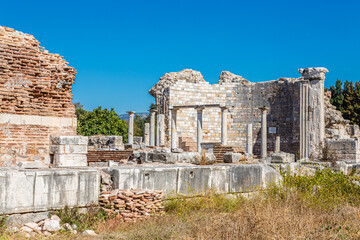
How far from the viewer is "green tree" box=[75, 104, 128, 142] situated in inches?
1422

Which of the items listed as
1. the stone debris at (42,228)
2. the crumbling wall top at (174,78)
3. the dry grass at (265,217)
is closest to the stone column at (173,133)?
the crumbling wall top at (174,78)

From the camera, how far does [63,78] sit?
1102 centimetres

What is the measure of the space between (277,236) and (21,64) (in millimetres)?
7971

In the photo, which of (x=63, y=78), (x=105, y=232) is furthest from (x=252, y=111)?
(x=105, y=232)

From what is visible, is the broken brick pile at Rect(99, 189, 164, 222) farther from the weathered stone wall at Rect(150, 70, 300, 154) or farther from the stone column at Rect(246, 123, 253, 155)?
the weathered stone wall at Rect(150, 70, 300, 154)

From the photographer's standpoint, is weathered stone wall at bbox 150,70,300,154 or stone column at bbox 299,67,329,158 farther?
weathered stone wall at bbox 150,70,300,154

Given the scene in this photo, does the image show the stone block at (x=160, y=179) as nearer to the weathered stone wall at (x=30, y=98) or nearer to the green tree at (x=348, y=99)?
the weathered stone wall at (x=30, y=98)

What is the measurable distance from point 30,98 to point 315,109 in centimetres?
1733

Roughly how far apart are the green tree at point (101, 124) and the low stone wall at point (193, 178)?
28.1 metres

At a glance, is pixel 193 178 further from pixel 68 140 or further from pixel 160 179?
pixel 68 140

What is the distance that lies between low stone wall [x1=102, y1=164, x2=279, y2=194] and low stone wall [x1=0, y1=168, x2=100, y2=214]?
563 millimetres

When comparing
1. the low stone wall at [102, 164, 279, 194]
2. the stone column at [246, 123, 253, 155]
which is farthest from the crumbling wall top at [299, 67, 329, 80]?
the low stone wall at [102, 164, 279, 194]

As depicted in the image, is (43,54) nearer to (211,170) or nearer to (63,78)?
(63,78)

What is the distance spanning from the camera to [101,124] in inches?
1441
